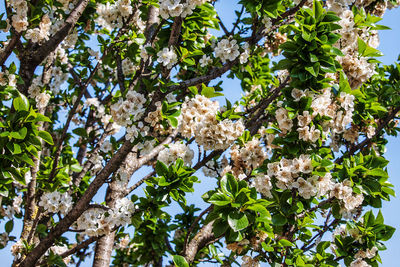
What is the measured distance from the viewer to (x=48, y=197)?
3.43 metres

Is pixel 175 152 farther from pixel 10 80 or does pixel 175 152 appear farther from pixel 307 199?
pixel 10 80

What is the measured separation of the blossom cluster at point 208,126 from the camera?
2637 millimetres

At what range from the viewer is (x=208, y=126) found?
105 inches

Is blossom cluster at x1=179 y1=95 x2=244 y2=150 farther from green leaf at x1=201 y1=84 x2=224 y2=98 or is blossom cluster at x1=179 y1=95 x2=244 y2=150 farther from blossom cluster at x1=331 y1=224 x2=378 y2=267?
blossom cluster at x1=331 y1=224 x2=378 y2=267

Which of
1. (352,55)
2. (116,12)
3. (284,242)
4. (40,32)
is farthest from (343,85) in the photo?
(40,32)

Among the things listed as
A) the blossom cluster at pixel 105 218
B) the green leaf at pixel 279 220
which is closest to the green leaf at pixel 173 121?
the blossom cluster at pixel 105 218

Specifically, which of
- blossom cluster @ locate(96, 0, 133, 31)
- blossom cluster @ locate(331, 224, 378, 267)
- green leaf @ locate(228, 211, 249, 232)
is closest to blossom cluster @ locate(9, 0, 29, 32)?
blossom cluster @ locate(96, 0, 133, 31)

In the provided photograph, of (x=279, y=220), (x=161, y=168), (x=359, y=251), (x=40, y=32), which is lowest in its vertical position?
(x=359, y=251)

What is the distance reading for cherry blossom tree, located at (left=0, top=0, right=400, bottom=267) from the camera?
2.45 m

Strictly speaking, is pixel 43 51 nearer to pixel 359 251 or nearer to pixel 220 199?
pixel 220 199

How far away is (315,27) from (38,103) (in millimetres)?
2563

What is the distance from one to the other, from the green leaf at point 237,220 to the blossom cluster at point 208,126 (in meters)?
0.53

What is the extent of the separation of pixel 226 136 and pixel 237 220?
0.60 m

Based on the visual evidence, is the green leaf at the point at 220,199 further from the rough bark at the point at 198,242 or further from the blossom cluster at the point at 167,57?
the rough bark at the point at 198,242
